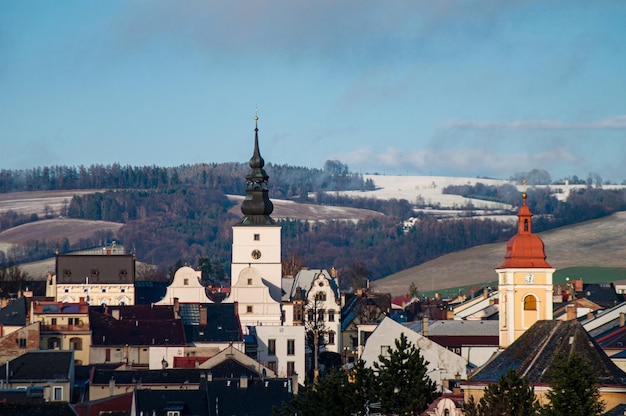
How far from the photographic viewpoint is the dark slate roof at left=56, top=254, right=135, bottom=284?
14888 centimetres

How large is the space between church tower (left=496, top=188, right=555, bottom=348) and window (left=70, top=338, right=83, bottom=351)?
32971mm

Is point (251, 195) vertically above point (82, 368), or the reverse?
point (251, 195)

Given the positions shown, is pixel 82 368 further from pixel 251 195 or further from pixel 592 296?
pixel 592 296

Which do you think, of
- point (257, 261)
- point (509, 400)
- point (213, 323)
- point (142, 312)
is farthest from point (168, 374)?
point (257, 261)

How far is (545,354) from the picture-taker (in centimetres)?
7900

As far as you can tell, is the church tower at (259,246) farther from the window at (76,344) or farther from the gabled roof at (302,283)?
the window at (76,344)

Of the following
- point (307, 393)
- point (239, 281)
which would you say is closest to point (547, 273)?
point (307, 393)

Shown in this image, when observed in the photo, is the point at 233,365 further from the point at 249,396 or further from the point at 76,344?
the point at 76,344

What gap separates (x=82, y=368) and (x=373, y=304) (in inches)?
1641

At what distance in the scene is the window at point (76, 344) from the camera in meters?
114

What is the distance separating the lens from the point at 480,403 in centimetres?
7188

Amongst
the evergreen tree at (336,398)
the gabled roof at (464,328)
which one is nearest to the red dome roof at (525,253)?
the evergreen tree at (336,398)

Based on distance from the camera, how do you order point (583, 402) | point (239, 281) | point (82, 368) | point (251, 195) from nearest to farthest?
1. point (583, 402)
2. point (82, 368)
3. point (239, 281)
4. point (251, 195)

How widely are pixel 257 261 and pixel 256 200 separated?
6164 mm
